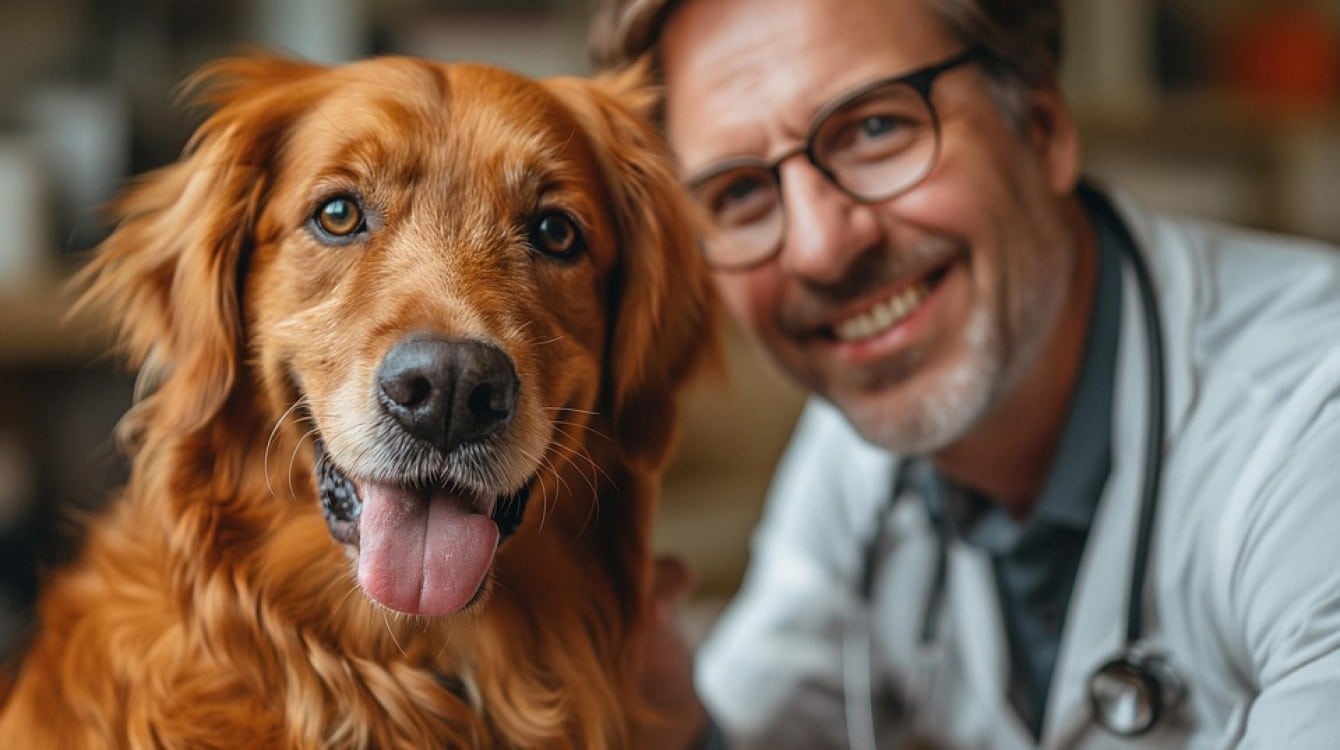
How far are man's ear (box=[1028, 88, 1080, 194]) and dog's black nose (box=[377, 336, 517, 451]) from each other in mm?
903

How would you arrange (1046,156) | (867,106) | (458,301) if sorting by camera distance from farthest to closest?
(1046,156) → (867,106) → (458,301)

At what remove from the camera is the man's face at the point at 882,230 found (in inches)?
55.1

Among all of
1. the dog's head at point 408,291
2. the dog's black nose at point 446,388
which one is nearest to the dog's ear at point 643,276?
the dog's head at point 408,291

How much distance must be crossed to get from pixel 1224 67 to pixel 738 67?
378 cm

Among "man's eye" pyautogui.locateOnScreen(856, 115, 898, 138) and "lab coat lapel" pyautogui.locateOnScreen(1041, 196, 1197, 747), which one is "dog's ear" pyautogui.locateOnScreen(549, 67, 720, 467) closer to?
"man's eye" pyautogui.locateOnScreen(856, 115, 898, 138)

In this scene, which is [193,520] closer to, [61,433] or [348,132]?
[348,132]

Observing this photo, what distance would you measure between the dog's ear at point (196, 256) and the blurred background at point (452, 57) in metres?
0.33

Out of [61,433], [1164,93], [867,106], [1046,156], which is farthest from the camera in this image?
[1164,93]

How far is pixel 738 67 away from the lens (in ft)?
4.69

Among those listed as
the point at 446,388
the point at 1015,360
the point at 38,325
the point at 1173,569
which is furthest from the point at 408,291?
the point at 38,325

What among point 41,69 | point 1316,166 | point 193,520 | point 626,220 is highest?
point 626,220

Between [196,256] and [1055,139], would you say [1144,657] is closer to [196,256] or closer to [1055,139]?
[1055,139]

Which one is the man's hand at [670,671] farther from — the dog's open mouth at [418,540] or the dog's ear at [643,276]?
the dog's open mouth at [418,540]

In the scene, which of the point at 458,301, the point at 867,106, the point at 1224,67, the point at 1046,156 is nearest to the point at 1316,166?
the point at 1224,67
